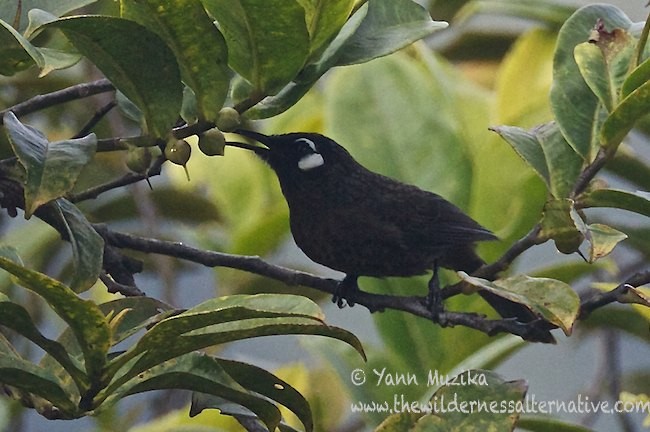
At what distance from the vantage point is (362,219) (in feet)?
6.42

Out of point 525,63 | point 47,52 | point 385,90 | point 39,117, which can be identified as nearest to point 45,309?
point 39,117

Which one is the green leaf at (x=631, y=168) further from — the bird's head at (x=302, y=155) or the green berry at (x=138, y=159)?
the green berry at (x=138, y=159)

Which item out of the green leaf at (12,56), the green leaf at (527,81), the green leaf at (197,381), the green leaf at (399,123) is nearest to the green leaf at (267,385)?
the green leaf at (197,381)

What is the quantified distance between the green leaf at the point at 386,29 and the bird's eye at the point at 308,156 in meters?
0.77

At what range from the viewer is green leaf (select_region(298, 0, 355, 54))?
3.61 ft

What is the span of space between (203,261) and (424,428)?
36 cm

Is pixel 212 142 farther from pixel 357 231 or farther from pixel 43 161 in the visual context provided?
pixel 357 231

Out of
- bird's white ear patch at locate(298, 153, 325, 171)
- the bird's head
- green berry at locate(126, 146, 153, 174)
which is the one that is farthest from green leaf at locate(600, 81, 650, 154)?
bird's white ear patch at locate(298, 153, 325, 171)

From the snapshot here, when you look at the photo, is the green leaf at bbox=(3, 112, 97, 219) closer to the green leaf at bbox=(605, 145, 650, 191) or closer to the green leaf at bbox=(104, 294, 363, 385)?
the green leaf at bbox=(104, 294, 363, 385)

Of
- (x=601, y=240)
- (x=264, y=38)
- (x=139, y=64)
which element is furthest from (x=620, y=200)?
(x=139, y=64)

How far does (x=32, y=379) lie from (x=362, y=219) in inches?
41.4

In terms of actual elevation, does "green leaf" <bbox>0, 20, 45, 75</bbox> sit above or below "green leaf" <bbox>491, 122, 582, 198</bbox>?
above

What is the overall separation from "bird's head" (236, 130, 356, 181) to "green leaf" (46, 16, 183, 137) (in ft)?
2.56

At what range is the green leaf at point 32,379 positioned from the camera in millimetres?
969
